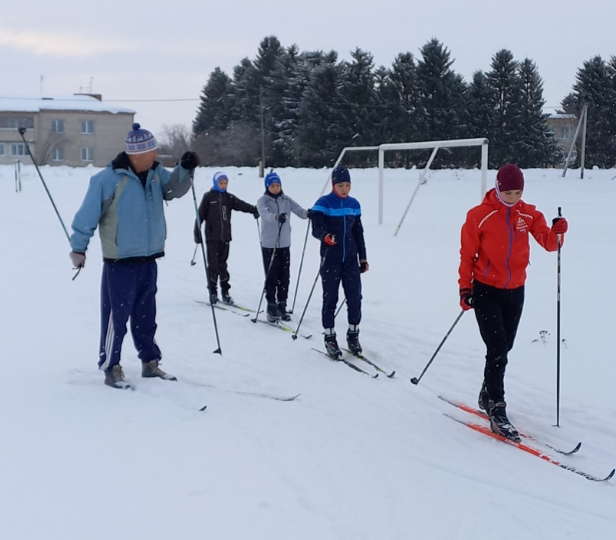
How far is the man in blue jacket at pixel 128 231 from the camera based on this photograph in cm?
463

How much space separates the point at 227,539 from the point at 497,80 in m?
40.5

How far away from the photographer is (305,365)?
19.3 ft

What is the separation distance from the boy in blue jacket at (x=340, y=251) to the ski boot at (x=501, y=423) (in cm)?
182

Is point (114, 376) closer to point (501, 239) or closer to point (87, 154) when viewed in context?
point (501, 239)

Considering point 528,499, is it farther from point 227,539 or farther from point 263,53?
point 263,53

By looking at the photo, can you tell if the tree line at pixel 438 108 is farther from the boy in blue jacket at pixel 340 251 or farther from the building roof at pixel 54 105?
the boy in blue jacket at pixel 340 251

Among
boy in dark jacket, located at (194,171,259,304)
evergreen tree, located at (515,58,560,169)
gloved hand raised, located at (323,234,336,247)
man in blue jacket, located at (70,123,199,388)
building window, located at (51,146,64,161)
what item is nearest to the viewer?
man in blue jacket, located at (70,123,199,388)

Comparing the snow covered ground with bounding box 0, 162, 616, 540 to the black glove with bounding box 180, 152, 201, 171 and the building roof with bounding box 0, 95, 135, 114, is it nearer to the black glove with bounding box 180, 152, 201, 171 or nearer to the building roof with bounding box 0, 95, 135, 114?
the black glove with bounding box 180, 152, 201, 171

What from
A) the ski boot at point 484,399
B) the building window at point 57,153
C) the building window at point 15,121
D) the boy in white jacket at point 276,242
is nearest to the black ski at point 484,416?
the ski boot at point 484,399

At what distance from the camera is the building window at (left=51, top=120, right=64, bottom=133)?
5869 centimetres

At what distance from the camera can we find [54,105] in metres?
59.0

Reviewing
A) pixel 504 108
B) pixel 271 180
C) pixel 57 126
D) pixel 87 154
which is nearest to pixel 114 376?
pixel 271 180

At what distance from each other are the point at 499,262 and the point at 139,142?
100 inches

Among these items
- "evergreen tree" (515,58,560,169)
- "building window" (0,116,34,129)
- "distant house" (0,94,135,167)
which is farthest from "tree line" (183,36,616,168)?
"building window" (0,116,34,129)
